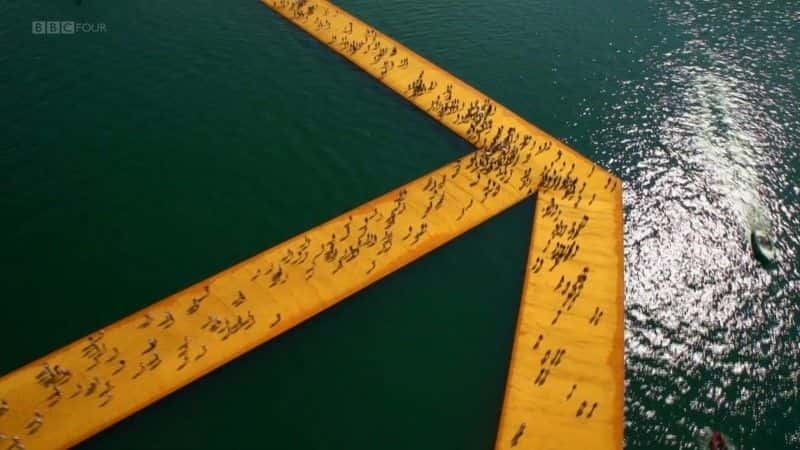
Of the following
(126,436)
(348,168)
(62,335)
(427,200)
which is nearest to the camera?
(126,436)

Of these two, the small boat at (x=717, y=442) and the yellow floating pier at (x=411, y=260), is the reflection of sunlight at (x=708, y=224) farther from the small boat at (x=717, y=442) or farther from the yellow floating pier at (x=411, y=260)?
the yellow floating pier at (x=411, y=260)

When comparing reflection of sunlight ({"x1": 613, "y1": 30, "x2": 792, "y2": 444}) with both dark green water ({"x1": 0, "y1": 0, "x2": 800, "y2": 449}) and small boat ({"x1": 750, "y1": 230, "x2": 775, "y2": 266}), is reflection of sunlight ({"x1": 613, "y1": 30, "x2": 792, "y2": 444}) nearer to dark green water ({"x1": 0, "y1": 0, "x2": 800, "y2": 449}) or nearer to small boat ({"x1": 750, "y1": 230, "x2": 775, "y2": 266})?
dark green water ({"x1": 0, "y1": 0, "x2": 800, "y2": 449})

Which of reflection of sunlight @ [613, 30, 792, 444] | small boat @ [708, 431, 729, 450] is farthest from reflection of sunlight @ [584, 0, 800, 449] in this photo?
small boat @ [708, 431, 729, 450]

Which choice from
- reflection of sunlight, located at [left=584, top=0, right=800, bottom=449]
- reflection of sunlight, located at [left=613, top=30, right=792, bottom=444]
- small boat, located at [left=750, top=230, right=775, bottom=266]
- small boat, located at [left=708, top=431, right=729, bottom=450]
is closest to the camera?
small boat, located at [left=708, top=431, right=729, bottom=450]

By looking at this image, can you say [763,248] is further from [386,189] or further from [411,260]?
[386,189]

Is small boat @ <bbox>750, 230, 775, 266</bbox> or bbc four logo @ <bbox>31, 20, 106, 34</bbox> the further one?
bbc four logo @ <bbox>31, 20, 106, 34</bbox>

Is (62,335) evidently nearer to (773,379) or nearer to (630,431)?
(630,431)

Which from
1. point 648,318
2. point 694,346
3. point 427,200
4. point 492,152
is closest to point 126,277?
point 427,200
